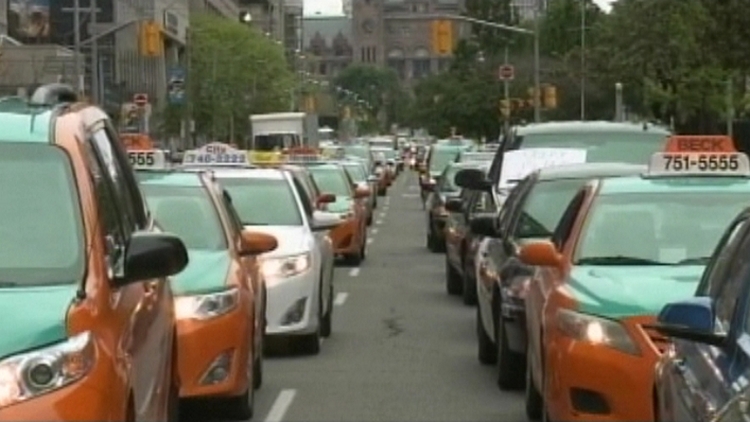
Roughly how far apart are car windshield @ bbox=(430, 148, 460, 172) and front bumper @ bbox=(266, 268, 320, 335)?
3065 centimetres

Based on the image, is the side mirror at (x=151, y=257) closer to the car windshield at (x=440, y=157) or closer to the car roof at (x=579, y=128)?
the car roof at (x=579, y=128)

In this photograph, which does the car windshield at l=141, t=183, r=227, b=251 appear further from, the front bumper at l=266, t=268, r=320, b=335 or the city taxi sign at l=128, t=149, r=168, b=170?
the front bumper at l=266, t=268, r=320, b=335

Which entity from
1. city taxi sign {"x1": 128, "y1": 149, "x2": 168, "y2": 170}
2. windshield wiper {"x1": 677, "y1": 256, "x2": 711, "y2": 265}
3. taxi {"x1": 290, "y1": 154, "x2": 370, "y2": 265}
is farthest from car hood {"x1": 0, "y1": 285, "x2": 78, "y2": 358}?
taxi {"x1": 290, "y1": 154, "x2": 370, "y2": 265}

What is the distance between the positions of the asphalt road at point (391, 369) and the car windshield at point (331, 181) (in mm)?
6406

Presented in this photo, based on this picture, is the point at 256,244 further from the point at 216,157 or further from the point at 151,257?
the point at 216,157

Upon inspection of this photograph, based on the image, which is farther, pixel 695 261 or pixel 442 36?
pixel 442 36

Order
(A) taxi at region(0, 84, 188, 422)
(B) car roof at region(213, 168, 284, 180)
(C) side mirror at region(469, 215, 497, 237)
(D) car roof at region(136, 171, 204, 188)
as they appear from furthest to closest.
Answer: (B) car roof at region(213, 168, 284, 180) < (C) side mirror at region(469, 215, 497, 237) < (D) car roof at region(136, 171, 204, 188) < (A) taxi at region(0, 84, 188, 422)

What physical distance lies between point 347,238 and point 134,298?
21.9 meters

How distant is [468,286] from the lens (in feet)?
74.1

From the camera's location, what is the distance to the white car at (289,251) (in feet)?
54.4

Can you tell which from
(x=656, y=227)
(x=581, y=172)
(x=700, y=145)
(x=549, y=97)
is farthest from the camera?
(x=549, y=97)

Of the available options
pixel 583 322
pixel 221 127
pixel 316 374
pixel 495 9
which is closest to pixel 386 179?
pixel 221 127

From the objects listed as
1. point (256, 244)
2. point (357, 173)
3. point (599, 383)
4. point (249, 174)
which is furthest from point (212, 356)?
point (357, 173)

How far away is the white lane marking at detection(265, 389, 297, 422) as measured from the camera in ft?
43.9
